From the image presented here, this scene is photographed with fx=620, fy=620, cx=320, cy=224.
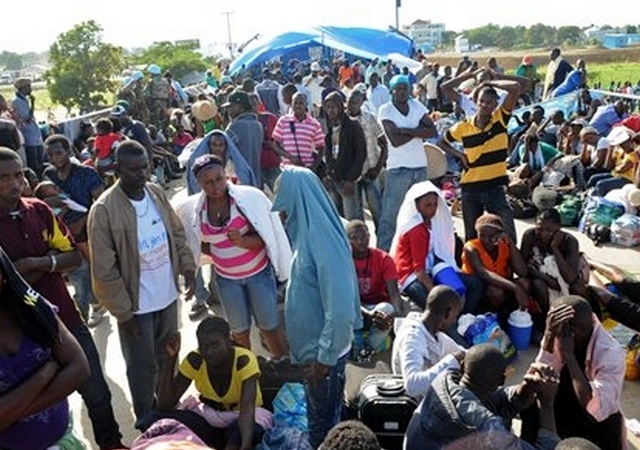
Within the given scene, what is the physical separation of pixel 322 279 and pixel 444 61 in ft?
135

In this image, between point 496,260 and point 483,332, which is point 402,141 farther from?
point 483,332

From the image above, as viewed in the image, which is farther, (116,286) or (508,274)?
(508,274)

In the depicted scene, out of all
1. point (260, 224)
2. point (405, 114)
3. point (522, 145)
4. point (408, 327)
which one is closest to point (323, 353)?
point (408, 327)

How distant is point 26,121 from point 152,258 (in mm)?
6584

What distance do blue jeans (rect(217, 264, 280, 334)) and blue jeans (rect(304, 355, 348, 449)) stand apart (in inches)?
34.9

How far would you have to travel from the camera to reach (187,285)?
3523 millimetres

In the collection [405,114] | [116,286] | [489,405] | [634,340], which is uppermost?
[405,114]

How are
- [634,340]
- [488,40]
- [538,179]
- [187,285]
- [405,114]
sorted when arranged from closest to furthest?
1. [187,285]
2. [634,340]
3. [405,114]
4. [538,179]
5. [488,40]

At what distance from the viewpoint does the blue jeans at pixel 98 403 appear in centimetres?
312

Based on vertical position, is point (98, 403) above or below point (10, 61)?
below

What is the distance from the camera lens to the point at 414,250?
4.54m

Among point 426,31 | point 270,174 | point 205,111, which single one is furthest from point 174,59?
point 426,31

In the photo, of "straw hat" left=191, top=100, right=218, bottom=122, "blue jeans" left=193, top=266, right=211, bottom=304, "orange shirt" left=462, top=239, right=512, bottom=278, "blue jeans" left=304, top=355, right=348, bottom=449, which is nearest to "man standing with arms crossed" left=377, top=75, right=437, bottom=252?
"orange shirt" left=462, top=239, right=512, bottom=278

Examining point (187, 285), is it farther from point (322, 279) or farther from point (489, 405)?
point (489, 405)
